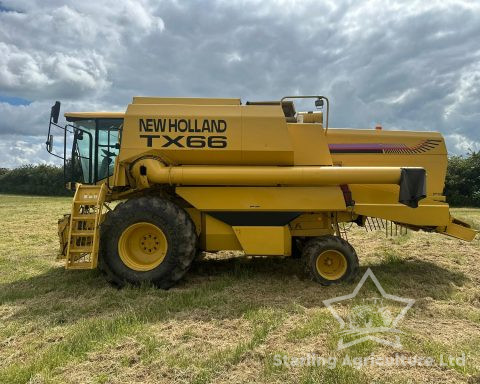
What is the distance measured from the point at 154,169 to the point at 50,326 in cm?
237

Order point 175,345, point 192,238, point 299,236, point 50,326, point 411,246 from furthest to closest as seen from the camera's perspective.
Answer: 1. point 411,246
2. point 299,236
3. point 192,238
4. point 50,326
5. point 175,345

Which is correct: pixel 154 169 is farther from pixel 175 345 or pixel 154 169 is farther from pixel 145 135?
pixel 175 345

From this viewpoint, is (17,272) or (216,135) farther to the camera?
(17,272)

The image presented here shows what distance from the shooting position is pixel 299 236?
6.23 metres

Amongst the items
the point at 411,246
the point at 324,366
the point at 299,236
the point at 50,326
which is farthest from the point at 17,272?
the point at 411,246

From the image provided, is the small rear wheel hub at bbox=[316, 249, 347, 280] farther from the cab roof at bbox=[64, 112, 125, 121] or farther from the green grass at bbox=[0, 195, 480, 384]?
the cab roof at bbox=[64, 112, 125, 121]

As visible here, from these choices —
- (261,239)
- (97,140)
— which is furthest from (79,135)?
(261,239)

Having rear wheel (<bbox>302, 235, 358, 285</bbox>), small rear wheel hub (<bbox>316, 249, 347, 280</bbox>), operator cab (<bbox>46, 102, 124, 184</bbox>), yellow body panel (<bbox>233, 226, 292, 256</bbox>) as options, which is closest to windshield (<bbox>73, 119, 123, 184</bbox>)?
operator cab (<bbox>46, 102, 124, 184</bbox>)

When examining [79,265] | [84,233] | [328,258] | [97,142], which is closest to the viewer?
[79,265]

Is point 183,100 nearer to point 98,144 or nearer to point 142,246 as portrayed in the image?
point 98,144

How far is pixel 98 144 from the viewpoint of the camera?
651 centimetres

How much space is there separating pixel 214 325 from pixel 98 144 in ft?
12.3

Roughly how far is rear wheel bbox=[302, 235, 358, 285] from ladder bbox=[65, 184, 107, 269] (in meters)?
2.98

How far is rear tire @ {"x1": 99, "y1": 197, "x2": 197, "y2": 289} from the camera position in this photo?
5574 millimetres
